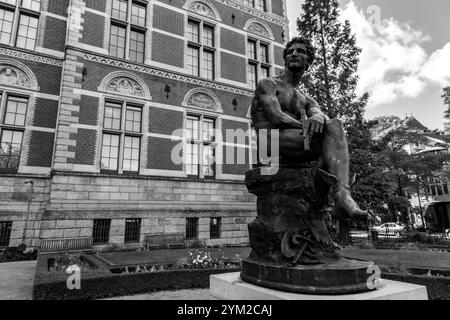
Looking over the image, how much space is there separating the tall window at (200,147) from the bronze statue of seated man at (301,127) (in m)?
11.6

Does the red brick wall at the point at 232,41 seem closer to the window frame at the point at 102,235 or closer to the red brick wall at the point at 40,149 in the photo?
the red brick wall at the point at 40,149

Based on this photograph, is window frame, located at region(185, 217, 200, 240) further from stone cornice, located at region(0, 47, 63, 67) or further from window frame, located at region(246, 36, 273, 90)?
stone cornice, located at region(0, 47, 63, 67)

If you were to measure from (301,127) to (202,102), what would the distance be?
13217 millimetres

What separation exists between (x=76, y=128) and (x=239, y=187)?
337 inches

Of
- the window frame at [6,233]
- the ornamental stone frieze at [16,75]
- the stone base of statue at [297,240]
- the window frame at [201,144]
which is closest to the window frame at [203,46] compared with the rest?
the window frame at [201,144]

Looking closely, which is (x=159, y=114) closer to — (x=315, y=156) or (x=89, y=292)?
(x=89, y=292)

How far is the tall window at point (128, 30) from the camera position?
1410 cm

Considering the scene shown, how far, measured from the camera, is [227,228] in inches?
581

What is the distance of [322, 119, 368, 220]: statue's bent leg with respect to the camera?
238 centimetres

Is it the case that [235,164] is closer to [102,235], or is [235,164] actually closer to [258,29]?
[102,235]

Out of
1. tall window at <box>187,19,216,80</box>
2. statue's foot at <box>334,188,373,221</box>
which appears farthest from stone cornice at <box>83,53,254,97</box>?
statue's foot at <box>334,188,373,221</box>

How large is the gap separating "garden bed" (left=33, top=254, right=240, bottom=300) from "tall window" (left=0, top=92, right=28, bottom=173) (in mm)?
7145

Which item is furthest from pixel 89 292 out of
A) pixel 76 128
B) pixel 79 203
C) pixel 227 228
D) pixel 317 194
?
pixel 227 228

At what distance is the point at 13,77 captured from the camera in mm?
12602
